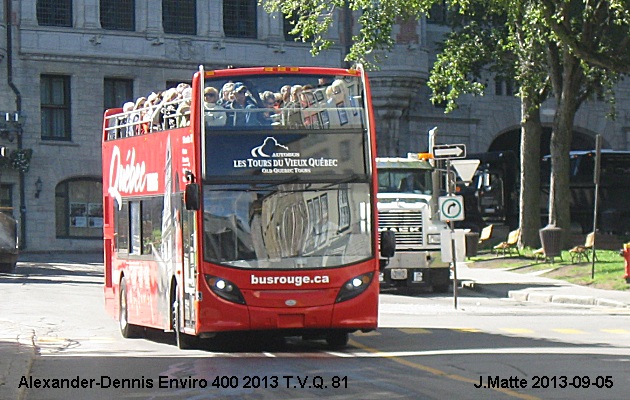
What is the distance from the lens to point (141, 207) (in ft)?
59.6

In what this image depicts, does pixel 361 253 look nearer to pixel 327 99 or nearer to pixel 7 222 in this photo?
pixel 327 99

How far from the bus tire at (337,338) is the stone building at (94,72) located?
31.7m

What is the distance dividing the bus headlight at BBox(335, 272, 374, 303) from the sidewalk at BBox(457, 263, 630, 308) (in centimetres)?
941

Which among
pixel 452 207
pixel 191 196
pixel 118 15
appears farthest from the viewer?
pixel 118 15

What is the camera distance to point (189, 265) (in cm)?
1584

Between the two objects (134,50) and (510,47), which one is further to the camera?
(134,50)

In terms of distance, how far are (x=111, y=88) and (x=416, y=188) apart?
2414 centimetres

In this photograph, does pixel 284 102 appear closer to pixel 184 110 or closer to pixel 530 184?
pixel 184 110

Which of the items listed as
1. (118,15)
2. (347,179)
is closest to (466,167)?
(347,179)

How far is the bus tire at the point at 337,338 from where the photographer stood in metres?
16.5

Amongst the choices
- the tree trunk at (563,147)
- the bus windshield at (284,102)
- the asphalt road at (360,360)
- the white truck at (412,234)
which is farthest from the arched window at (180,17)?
the bus windshield at (284,102)

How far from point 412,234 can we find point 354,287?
1176 centimetres

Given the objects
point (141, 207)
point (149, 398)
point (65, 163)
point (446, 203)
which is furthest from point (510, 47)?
point (149, 398)

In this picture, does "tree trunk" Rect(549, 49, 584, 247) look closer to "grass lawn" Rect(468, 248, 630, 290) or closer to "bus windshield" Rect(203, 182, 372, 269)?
"grass lawn" Rect(468, 248, 630, 290)
